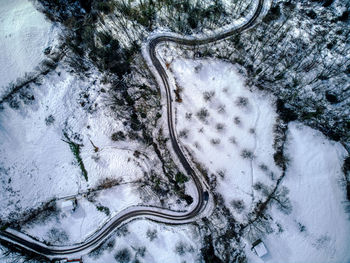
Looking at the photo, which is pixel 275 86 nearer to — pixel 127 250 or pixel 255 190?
pixel 255 190

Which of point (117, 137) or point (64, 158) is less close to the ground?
point (64, 158)

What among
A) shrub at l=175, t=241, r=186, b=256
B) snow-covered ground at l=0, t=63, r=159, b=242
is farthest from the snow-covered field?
snow-covered ground at l=0, t=63, r=159, b=242

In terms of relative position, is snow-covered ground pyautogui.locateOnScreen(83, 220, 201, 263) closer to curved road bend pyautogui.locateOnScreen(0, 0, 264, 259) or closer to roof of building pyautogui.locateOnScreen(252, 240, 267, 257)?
curved road bend pyautogui.locateOnScreen(0, 0, 264, 259)

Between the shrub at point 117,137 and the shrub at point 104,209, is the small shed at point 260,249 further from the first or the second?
the shrub at point 117,137

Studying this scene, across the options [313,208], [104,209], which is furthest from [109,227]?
[313,208]

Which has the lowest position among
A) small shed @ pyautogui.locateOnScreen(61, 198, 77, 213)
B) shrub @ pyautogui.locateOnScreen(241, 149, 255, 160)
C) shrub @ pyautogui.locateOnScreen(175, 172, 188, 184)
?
shrub @ pyautogui.locateOnScreen(241, 149, 255, 160)

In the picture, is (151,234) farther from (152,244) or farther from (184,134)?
(184,134)
